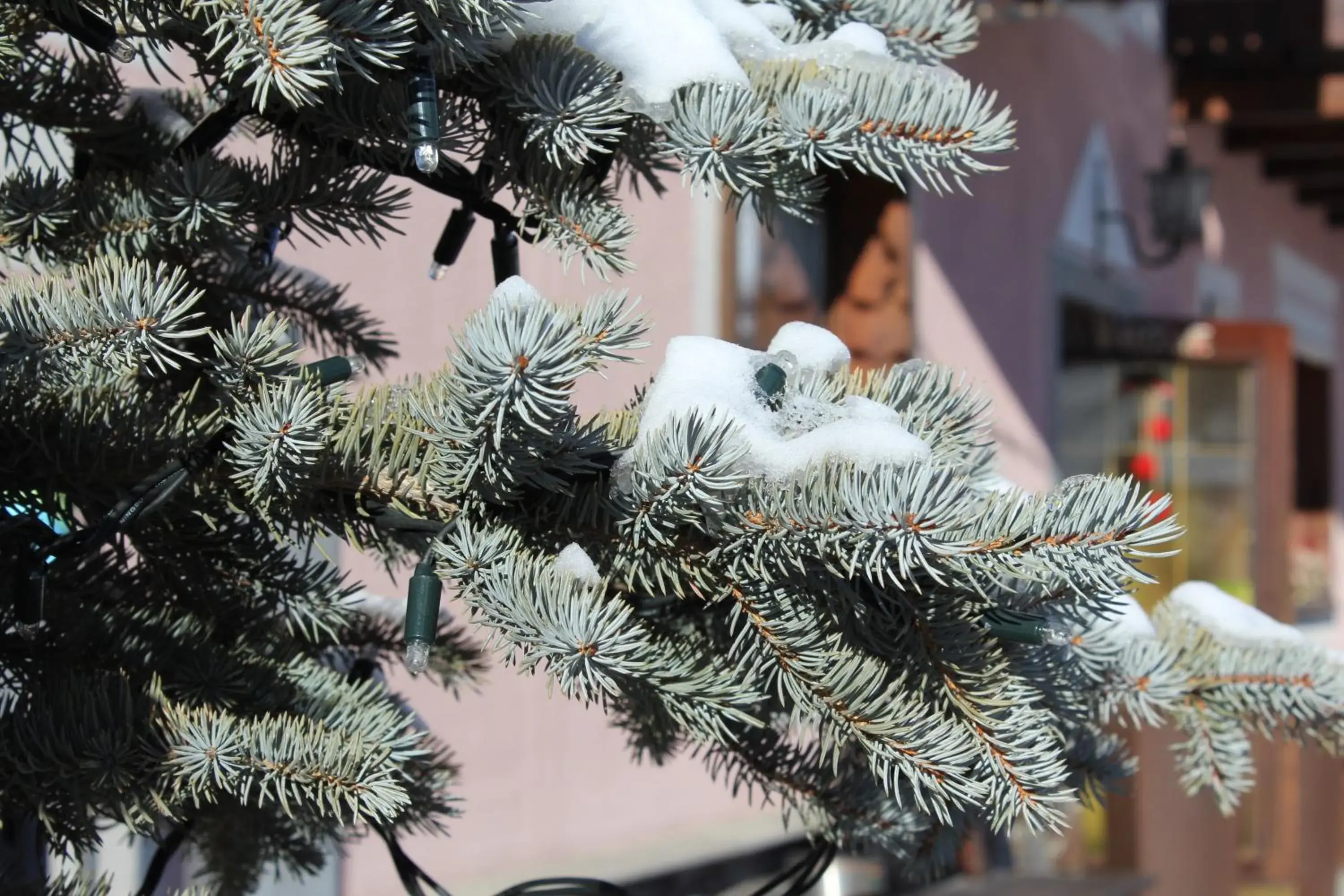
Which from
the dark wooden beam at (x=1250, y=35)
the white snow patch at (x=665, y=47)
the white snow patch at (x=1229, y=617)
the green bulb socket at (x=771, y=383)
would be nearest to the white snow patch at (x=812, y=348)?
the green bulb socket at (x=771, y=383)

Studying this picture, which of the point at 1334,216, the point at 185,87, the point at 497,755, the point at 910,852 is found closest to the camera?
the point at 910,852

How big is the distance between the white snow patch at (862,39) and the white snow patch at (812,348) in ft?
0.58

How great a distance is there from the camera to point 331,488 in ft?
2.62

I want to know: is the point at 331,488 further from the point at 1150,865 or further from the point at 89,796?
the point at 1150,865

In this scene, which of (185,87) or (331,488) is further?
(185,87)

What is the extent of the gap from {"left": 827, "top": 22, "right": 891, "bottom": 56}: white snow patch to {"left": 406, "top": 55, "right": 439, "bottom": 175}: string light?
0.26 metres

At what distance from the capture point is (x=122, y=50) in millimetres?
793

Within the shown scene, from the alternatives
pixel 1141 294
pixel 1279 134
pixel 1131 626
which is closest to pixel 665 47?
pixel 1131 626

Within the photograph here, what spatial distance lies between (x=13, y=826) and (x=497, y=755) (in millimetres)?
2309

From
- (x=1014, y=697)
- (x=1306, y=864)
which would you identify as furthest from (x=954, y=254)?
(x=1014, y=697)

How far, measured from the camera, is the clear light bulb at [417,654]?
72cm

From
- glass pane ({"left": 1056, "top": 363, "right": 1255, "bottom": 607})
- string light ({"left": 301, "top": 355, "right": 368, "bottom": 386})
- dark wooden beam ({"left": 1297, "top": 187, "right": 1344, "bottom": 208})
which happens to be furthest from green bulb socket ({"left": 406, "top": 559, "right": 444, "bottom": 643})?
dark wooden beam ({"left": 1297, "top": 187, "right": 1344, "bottom": 208})

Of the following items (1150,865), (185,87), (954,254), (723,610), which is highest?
(954,254)

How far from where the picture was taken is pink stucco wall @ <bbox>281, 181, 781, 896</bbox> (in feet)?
9.29
